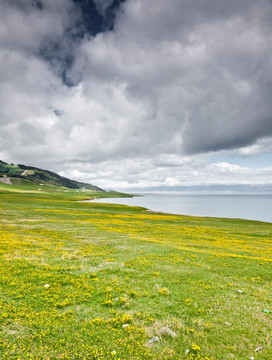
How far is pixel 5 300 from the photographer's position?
1153 centimetres

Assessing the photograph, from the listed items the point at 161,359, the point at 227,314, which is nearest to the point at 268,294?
the point at 227,314

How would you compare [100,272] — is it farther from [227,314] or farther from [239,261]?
[239,261]

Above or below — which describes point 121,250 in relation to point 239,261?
below

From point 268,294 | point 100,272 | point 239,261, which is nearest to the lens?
point 268,294

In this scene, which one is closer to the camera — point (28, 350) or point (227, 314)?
point (28, 350)

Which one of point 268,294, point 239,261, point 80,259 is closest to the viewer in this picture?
point 268,294

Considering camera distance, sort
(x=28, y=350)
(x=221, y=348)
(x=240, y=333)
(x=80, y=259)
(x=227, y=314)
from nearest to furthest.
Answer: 1. (x=28, y=350)
2. (x=221, y=348)
3. (x=240, y=333)
4. (x=227, y=314)
5. (x=80, y=259)

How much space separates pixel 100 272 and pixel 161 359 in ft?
33.5

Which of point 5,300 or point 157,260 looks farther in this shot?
point 157,260

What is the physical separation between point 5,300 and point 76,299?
4.34m

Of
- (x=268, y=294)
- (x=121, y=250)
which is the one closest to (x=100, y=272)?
(x=121, y=250)

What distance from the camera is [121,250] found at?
26.1 m

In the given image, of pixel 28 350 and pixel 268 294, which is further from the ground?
pixel 268 294

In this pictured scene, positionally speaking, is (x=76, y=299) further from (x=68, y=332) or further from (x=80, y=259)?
(x=80, y=259)
